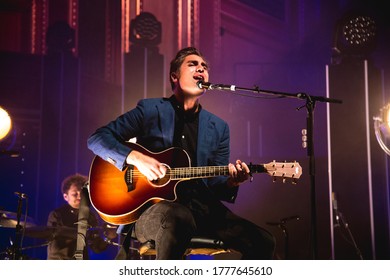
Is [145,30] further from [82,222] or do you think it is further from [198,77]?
[82,222]

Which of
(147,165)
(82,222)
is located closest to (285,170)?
(147,165)

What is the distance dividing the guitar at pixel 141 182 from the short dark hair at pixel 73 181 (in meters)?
2.08

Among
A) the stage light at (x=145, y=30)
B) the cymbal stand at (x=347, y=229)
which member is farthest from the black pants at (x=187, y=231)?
the stage light at (x=145, y=30)

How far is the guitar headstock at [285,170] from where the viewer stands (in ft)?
10.2

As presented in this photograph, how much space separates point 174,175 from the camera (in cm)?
312

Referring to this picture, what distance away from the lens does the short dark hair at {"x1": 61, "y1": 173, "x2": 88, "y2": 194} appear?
528 centimetres

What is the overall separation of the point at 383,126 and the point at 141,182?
2718mm

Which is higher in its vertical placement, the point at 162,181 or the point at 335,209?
the point at 162,181

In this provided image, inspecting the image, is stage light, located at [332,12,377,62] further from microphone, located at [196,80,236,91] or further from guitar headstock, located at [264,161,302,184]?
guitar headstock, located at [264,161,302,184]

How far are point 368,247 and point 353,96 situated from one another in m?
1.48
